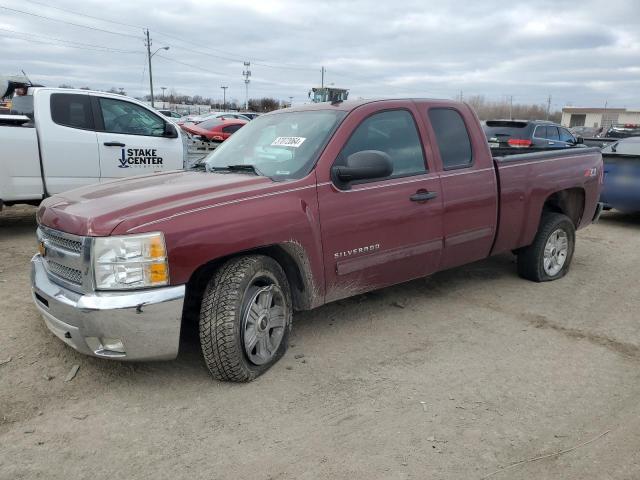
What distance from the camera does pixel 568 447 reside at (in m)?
2.88

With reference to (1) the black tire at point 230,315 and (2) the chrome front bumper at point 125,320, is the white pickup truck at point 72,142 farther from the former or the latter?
(1) the black tire at point 230,315

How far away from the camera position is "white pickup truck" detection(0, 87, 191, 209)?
666 centimetres

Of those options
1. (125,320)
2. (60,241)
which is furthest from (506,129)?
(125,320)

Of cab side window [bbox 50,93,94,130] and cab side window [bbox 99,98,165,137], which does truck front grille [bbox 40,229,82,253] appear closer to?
cab side window [bbox 50,93,94,130]

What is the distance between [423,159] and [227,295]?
6.94ft

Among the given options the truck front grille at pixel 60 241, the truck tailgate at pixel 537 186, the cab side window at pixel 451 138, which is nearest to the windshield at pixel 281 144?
the cab side window at pixel 451 138

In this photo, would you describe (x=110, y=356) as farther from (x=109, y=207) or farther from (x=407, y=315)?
(x=407, y=315)

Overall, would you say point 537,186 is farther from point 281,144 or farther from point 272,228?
point 272,228

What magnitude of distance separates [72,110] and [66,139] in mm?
444

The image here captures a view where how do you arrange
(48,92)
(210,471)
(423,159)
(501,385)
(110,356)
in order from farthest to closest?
(48,92), (423,159), (501,385), (110,356), (210,471)

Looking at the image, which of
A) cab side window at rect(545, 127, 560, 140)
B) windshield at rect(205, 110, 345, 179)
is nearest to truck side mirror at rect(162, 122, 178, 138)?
windshield at rect(205, 110, 345, 179)

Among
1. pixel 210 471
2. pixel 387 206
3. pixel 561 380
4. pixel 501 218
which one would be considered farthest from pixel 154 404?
pixel 501 218

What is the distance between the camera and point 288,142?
13.5 feet

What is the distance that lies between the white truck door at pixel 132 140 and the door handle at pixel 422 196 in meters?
4.75
